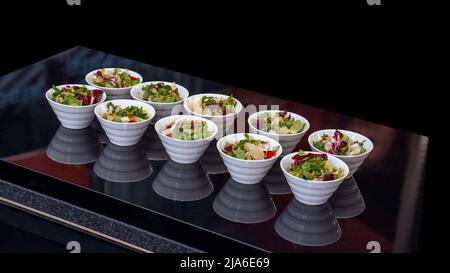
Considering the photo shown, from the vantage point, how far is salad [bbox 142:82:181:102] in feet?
15.8

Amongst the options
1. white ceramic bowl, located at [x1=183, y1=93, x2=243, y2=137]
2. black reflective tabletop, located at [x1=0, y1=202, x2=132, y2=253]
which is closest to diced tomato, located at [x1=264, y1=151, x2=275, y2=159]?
white ceramic bowl, located at [x1=183, y1=93, x2=243, y2=137]

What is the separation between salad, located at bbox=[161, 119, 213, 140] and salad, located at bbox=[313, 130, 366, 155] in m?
0.55

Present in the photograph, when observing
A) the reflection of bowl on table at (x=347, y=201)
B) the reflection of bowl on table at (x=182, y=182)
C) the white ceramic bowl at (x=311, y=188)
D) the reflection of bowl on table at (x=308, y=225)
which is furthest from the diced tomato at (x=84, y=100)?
the reflection of bowl on table at (x=347, y=201)

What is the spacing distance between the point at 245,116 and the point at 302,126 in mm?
345

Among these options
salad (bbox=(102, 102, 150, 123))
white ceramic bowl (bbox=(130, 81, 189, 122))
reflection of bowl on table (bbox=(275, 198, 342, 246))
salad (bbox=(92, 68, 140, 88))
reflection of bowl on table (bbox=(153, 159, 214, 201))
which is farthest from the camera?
salad (bbox=(92, 68, 140, 88))

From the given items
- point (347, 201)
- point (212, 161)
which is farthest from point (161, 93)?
point (347, 201)

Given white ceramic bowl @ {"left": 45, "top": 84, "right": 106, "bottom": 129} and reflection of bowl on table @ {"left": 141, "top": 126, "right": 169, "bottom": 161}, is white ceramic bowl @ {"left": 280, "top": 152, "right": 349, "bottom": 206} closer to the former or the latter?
reflection of bowl on table @ {"left": 141, "top": 126, "right": 169, "bottom": 161}

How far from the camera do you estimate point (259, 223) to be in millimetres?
3998

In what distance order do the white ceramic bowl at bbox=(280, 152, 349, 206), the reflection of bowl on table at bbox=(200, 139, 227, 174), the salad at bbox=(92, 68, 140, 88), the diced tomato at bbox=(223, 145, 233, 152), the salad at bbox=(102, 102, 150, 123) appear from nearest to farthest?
the white ceramic bowl at bbox=(280, 152, 349, 206)
the diced tomato at bbox=(223, 145, 233, 152)
the reflection of bowl on table at bbox=(200, 139, 227, 174)
the salad at bbox=(102, 102, 150, 123)
the salad at bbox=(92, 68, 140, 88)

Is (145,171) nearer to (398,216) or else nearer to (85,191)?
(85,191)

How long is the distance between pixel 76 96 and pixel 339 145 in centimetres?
135

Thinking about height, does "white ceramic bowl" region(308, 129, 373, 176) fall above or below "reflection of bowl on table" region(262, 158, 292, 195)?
above

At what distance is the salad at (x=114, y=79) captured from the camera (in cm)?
499

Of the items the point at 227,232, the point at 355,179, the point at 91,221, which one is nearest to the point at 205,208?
the point at 227,232
